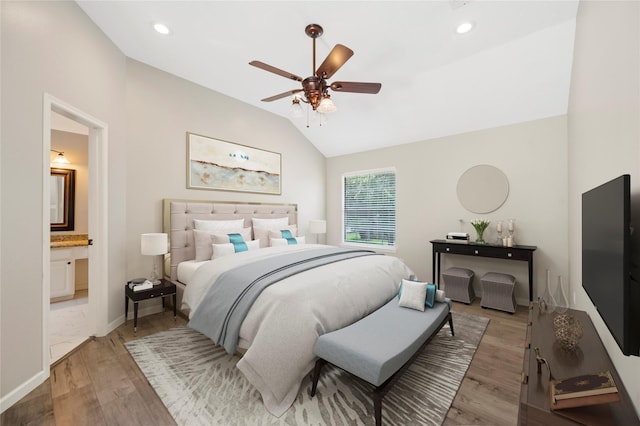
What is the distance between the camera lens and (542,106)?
10.7 feet

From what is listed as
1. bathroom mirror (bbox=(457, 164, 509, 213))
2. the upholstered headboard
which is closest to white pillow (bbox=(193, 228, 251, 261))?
the upholstered headboard

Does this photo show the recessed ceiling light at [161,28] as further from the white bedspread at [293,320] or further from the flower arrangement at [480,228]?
the flower arrangement at [480,228]

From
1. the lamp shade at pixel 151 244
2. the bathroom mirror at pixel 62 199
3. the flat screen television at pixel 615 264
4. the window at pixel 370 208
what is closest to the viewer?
the flat screen television at pixel 615 264

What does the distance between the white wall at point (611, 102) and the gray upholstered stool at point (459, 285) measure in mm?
1396

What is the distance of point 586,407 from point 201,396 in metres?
2.13

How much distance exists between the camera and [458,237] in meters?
3.82

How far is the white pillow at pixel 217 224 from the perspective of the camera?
3453mm

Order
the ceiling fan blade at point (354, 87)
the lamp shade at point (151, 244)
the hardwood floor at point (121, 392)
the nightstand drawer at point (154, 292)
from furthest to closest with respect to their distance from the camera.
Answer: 1. the lamp shade at point (151, 244)
2. the nightstand drawer at point (154, 292)
3. the ceiling fan blade at point (354, 87)
4. the hardwood floor at point (121, 392)

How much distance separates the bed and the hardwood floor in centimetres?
60

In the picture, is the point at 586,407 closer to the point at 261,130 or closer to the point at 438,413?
the point at 438,413

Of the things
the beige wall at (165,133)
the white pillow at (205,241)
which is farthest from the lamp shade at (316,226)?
the white pillow at (205,241)

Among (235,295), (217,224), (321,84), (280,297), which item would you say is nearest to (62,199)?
(217,224)

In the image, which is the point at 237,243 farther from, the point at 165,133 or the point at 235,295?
the point at 165,133

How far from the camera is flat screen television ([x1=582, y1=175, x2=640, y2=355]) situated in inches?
34.7
